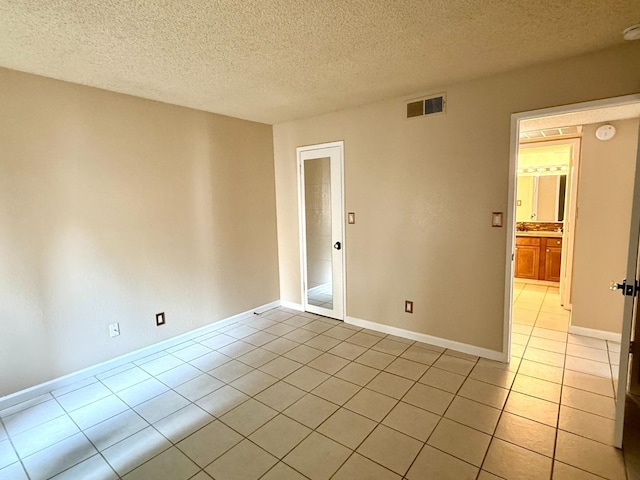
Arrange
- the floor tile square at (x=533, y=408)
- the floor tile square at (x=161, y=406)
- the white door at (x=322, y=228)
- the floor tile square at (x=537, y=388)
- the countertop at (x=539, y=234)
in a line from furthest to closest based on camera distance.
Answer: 1. the countertop at (x=539, y=234)
2. the white door at (x=322, y=228)
3. the floor tile square at (x=537, y=388)
4. the floor tile square at (x=161, y=406)
5. the floor tile square at (x=533, y=408)

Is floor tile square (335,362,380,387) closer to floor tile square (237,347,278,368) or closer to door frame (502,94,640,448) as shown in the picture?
floor tile square (237,347,278,368)

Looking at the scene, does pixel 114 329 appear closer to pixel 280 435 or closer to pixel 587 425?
pixel 280 435

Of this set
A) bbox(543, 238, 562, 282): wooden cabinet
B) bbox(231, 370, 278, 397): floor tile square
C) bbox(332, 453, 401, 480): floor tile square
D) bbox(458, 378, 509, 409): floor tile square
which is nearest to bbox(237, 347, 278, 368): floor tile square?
bbox(231, 370, 278, 397): floor tile square

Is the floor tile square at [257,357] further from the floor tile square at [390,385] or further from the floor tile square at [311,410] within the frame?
the floor tile square at [390,385]

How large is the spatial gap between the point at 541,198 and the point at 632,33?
4313mm

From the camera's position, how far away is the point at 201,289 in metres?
3.76

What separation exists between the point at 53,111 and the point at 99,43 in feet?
3.15

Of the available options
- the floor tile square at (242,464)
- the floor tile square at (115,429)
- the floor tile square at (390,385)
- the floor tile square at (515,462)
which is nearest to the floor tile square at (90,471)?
the floor tile square at (115,429)

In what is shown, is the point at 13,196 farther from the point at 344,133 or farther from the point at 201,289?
the point at 344,133

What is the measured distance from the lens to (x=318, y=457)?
76.8 inches

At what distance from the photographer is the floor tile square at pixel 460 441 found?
1.93 meters

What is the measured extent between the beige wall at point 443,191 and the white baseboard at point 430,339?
5cm

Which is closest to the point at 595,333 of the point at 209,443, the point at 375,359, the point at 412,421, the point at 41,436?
the point at 375,359

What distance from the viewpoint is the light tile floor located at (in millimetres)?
1886
